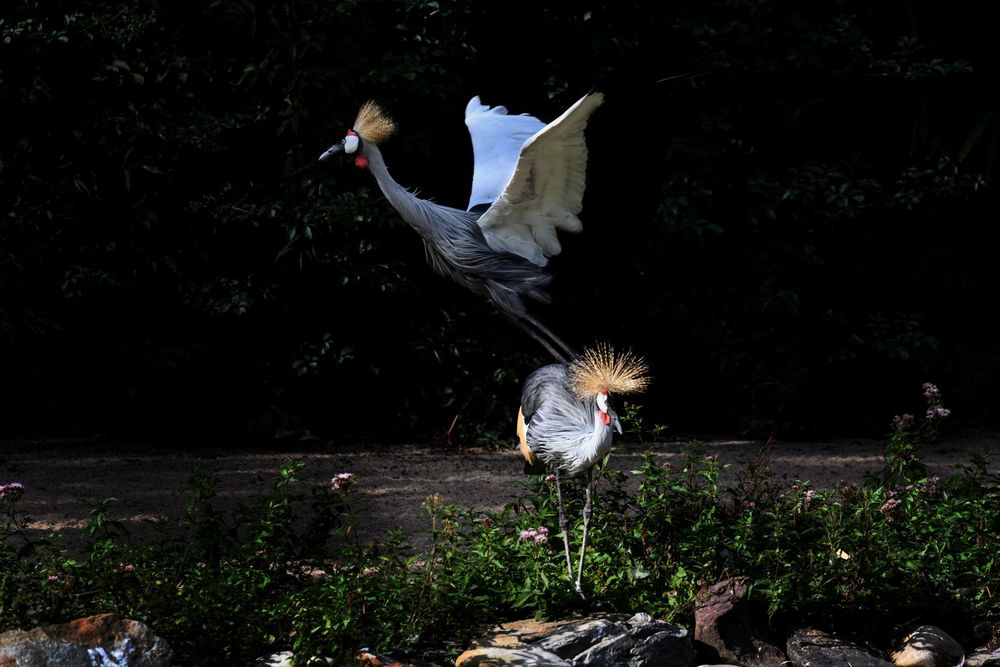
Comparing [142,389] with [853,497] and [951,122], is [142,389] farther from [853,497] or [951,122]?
[951,122]

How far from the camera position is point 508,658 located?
11.4 ft

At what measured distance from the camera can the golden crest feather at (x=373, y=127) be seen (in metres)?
4.46

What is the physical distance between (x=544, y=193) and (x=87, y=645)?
2061 millimetres

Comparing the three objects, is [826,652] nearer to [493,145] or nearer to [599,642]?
[599,642]

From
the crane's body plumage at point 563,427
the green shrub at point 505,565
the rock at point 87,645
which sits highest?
the crane's body plumage at point 563,427

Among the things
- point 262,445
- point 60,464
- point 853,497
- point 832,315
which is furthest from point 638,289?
point 60,464

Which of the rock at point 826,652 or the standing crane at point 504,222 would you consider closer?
the rock at point 826,652

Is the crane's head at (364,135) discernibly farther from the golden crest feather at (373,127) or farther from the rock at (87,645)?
the rock at (87,645)

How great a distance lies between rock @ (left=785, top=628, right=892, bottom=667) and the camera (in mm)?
3846

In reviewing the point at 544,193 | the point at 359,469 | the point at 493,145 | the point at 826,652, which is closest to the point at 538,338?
the point at 544,193

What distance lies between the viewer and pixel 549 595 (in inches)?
151

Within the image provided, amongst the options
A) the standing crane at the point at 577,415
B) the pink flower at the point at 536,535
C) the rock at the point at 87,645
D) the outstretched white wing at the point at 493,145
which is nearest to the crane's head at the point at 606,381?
the standing crane at the point at 577,415

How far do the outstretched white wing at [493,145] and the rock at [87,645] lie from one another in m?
2.01

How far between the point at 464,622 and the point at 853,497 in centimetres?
157
